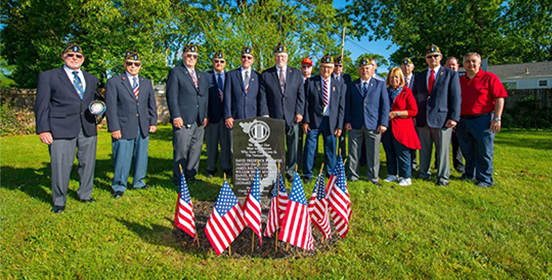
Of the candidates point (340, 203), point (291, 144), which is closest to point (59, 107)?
point (291, 144)

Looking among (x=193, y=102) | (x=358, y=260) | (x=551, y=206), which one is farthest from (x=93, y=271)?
(x=551, y=206)

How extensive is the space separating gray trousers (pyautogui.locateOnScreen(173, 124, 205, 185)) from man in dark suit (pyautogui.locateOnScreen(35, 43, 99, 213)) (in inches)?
54.1

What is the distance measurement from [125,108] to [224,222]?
310 cm

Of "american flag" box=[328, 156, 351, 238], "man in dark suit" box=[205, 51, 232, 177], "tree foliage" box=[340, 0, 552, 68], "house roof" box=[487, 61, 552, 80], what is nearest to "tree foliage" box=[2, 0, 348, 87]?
"tree foliage" box=[340, 0, 552, 68]

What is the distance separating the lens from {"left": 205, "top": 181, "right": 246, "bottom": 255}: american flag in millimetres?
3350

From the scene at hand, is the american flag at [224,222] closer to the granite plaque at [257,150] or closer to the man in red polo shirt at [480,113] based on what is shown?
the granite plaque at [257,150]

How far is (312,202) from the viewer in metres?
3.68

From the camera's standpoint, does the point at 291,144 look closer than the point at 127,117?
No

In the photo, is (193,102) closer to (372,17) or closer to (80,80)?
(80,80)

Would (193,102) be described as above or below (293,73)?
below

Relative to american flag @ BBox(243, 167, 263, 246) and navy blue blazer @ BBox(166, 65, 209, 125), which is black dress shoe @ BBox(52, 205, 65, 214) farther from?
american flag @ BBox(243, 167, 263, 246)

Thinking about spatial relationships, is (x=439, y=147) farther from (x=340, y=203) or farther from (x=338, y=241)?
(x=338, y=241)

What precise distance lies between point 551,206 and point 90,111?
274 inches

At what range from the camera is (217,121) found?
21.1 ft
